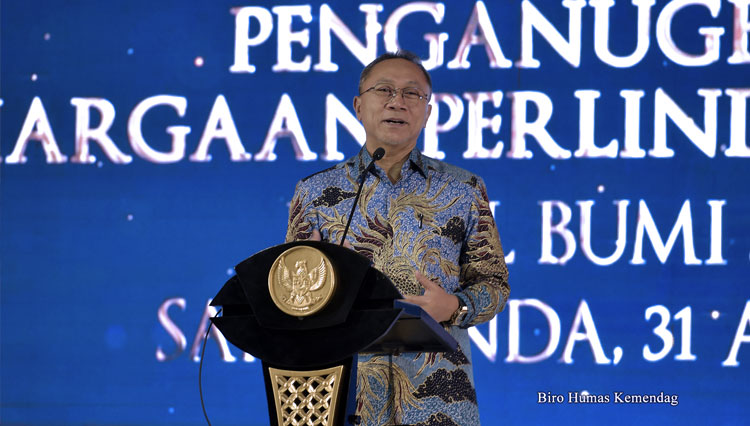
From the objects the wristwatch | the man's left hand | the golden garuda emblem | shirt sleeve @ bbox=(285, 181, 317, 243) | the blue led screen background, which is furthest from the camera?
the blue led screen background

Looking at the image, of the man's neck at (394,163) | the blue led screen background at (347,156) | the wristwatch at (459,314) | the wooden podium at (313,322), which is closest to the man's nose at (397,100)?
the man's neck at (394,163)

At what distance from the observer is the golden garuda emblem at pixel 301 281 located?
116 centimetres

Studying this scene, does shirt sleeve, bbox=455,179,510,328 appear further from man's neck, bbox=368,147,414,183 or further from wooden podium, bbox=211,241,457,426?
wooden podium, bbox=211,241,457,426

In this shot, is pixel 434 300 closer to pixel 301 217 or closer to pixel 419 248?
pixel 419 248

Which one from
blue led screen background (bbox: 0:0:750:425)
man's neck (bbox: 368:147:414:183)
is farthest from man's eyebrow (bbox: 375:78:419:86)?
blue led screen background (bbox: 0:0:750:425)

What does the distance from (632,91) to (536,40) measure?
1.39 feet

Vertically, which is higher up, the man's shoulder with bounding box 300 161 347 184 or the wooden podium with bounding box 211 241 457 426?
the man's shoulder with bounding box 300 161 347 184

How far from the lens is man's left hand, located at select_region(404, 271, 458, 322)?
147cm

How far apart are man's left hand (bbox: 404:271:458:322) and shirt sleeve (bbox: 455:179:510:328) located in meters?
0.14

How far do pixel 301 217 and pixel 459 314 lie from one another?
16.3 inches

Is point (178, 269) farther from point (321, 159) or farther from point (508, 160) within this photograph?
point (508, 160)

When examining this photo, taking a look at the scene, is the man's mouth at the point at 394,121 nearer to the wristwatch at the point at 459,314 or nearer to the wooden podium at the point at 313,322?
the wristwatch at the point at 459,314

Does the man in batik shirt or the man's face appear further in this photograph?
the man's face

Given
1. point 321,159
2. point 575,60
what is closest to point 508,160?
point 575,60
